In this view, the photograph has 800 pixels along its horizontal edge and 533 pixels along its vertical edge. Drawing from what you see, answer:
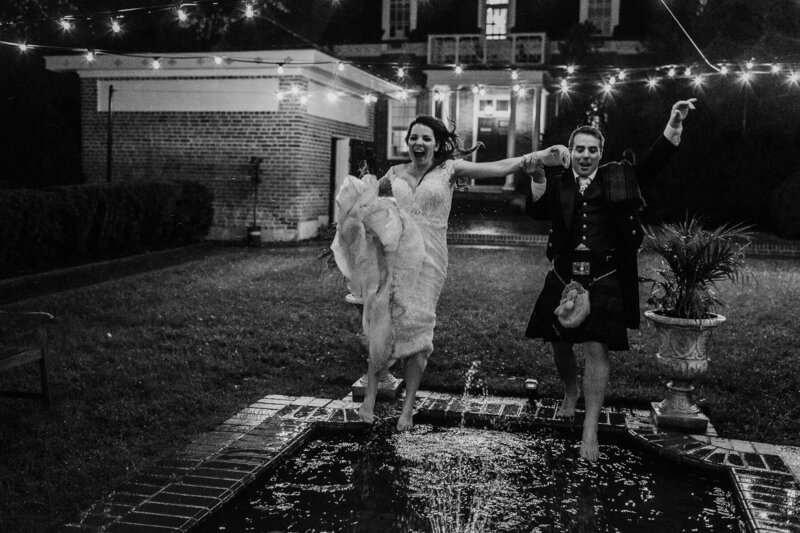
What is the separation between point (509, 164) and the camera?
16.0 feet

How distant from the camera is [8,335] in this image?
7660mm

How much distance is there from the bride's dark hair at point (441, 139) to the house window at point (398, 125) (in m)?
19.2

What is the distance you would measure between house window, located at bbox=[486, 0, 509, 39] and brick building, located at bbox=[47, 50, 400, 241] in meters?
9.51

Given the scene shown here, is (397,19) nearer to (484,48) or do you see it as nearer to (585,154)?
(484,48)

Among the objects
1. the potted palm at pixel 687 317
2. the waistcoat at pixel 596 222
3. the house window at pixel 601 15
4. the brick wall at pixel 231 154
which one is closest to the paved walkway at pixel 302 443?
the potted palm at pixel 687 317

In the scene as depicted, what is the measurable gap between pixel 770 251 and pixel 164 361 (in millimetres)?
12340

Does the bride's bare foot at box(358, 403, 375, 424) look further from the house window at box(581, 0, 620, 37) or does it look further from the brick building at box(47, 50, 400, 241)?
the house window at box(581, 0, 620, 37)

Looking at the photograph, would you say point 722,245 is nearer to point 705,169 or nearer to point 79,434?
point 79,434

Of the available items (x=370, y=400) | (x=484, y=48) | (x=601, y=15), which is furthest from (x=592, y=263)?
(x=601, y=15)

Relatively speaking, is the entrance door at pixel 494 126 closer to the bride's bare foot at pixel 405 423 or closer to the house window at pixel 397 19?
the house window at pixel 397 19

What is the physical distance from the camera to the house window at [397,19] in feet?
86.3

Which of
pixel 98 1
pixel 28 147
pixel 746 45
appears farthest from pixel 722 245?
pixel 98 1

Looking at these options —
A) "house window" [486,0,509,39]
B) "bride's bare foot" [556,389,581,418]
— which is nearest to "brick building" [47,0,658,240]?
"house window" [486,0,509,39]

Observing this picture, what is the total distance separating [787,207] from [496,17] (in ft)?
39.6
